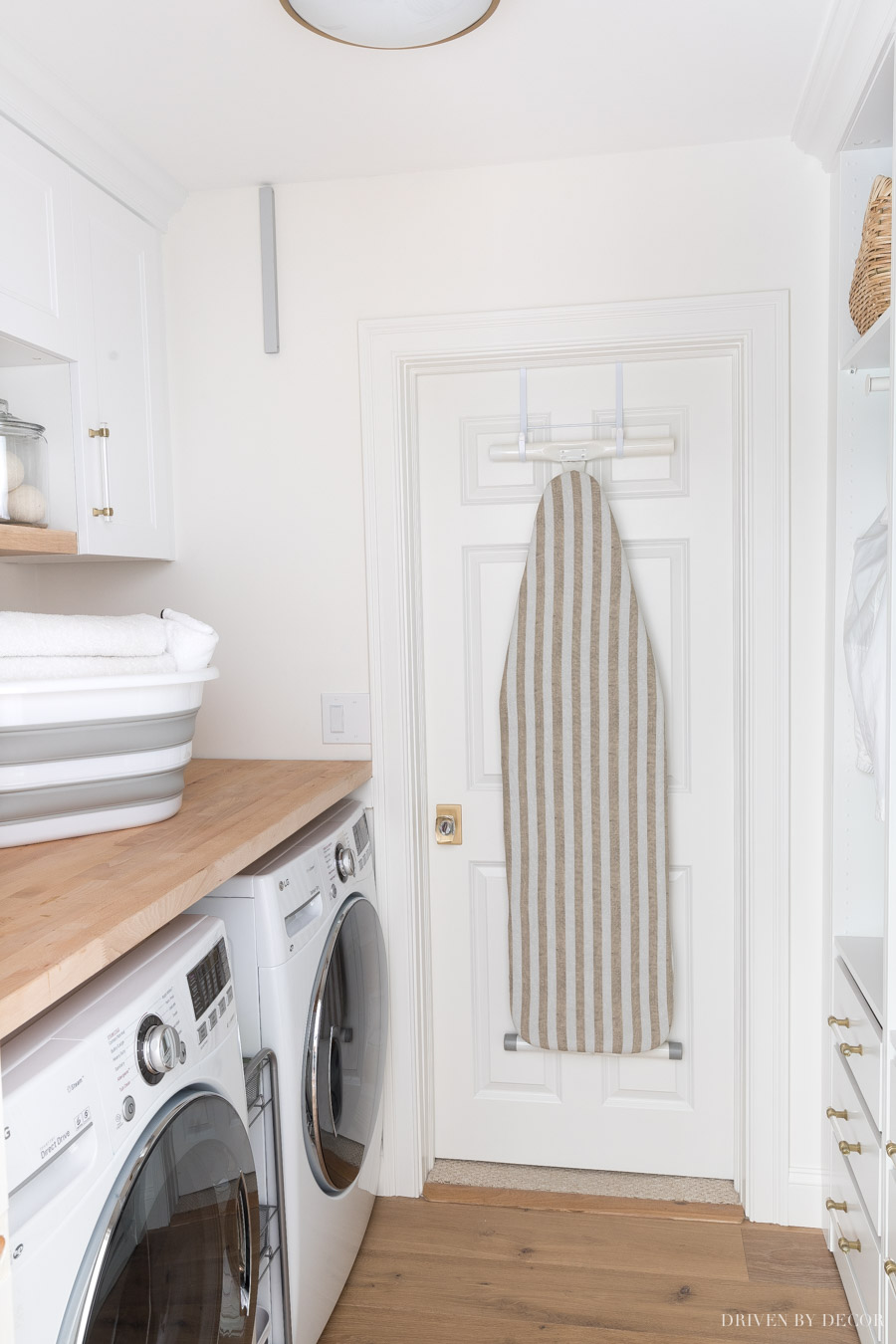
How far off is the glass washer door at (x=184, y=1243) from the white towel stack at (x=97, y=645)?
653mm

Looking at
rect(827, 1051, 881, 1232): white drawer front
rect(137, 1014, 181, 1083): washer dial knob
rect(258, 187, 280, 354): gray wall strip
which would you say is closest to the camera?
rect(137, 1014, 181, 1083): washer dial knob

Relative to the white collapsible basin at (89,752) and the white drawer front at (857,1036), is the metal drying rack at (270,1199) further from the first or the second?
the white drawer front at (857,1036)

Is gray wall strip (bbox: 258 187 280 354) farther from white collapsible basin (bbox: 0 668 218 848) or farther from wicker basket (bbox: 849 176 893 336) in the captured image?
wicker basket (bbox: 849 176 893 336)

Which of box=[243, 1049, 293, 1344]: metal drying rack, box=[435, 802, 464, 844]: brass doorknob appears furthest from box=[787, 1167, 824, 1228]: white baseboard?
box=[243, 1049, 293, 1344]: metal drying rack

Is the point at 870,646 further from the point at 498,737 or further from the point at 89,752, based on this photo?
the point at 89,752

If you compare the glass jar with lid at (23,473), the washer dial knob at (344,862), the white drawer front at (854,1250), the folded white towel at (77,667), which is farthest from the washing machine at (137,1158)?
the white drawer front at (854,1250)

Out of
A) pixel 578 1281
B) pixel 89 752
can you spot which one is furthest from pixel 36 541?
pixel 578 1281

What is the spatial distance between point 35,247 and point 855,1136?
2.26 meters

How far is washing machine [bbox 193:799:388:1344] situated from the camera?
5.24 ft

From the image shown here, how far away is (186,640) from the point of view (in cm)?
166

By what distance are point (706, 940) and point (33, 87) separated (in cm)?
223

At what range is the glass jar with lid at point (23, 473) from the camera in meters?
1.73

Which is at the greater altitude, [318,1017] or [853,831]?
[853,831]

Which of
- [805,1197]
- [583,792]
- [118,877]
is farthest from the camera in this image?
[583,792]
